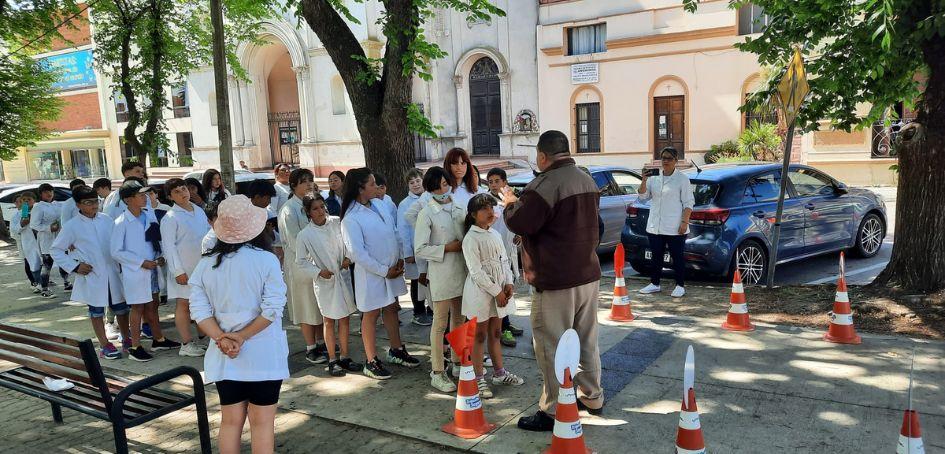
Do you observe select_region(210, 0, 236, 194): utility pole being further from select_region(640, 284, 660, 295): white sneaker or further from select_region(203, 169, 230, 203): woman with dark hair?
select_region(640, 284, 660, 295): white sneaker

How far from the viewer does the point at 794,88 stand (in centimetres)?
718

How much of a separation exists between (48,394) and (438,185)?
3.15m

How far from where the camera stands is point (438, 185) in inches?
214

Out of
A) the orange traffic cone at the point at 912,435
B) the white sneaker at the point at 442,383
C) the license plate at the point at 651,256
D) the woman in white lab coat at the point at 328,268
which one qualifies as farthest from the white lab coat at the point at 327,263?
the license plate at the point at 651,256

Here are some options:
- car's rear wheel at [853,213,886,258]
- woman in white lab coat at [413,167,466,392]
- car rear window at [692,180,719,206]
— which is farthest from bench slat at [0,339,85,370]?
car's rear wheel at [853,213,886,258]

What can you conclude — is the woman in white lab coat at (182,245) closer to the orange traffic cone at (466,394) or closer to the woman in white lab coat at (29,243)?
the orange traffic cone at (466,394)

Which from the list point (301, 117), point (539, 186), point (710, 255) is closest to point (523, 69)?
point (301, 117)

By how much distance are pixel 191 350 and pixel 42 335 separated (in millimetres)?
2313

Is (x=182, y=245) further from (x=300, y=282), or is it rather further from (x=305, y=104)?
(x=305, y=104)

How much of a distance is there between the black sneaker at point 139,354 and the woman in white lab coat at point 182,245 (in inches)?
12.0

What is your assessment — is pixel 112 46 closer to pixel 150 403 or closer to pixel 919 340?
pixel 150 403

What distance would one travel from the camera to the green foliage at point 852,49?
6.12 m

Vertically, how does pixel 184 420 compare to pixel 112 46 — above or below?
below

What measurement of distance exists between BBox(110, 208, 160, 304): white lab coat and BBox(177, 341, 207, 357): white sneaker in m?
0.59
